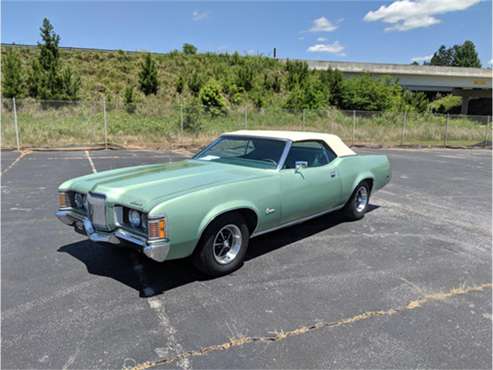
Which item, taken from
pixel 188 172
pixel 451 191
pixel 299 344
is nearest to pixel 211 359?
pixel 299 344

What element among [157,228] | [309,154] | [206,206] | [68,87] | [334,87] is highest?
[334,87]

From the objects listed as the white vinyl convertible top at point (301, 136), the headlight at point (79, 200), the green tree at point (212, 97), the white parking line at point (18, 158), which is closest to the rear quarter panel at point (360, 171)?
the white vinyl convertible top at point (301, 136)

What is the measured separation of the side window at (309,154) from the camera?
15.7 feet

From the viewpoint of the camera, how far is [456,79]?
44344 mm

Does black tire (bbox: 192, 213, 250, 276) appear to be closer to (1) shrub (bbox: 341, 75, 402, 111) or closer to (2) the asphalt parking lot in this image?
(2) the asphalt parking lot

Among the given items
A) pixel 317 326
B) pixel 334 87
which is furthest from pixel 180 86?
pixel 317 326

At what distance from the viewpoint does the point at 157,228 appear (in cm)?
321

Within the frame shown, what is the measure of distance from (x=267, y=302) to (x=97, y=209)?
1.82m

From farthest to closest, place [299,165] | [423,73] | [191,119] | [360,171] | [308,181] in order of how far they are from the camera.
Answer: [423,73] → [191,119] → [360,171] → [308,181] → [299,165]

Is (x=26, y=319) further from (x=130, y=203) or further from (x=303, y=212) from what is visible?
(x=303, y=212)

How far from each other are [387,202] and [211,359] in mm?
5730

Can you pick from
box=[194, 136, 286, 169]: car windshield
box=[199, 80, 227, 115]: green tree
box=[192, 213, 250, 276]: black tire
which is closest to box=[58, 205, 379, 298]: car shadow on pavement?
box=[192, 213, 250, 276]: black tire

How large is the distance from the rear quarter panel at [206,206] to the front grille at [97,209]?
672 millimetres

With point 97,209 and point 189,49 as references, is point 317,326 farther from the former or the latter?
point 189,49
